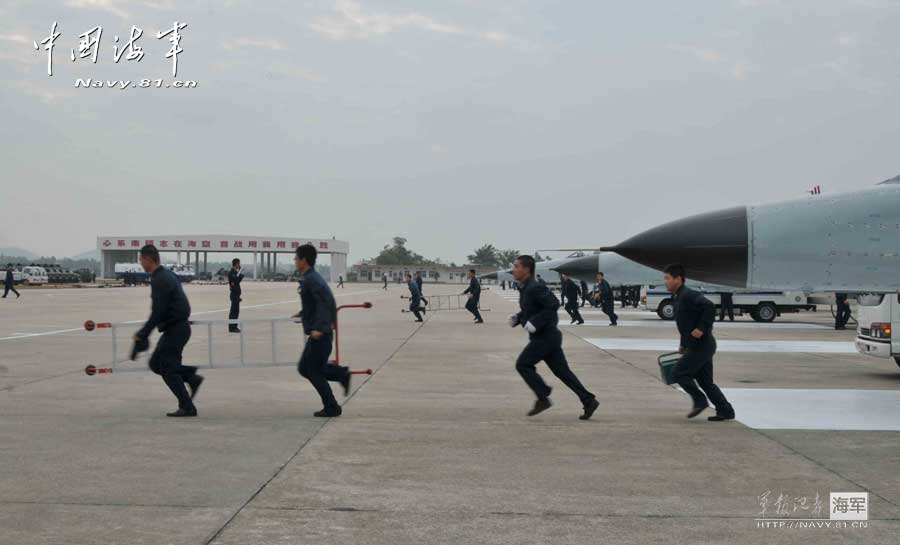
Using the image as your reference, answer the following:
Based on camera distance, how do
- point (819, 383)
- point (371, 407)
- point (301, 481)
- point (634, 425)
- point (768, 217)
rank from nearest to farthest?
point (301, 481) < point (634, 425) < point (371, 407) < point (768, 217) < point (819, 383)

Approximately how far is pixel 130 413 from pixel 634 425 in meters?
4.61

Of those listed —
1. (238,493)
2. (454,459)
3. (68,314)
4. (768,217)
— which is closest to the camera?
(238,493)

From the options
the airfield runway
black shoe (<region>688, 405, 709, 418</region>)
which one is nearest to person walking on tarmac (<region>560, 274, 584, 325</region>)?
the airfield runway

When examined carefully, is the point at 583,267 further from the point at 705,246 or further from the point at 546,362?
the point at 546,362

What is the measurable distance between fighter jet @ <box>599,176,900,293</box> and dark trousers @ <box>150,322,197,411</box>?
17.2 feet

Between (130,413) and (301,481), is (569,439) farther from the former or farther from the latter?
(130,413)

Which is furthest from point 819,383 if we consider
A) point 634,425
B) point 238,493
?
point 238,493

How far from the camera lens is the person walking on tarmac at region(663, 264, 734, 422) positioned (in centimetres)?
777

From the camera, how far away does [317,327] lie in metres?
7.64

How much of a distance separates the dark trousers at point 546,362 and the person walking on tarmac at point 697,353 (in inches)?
34.7

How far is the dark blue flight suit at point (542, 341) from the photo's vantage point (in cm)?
777

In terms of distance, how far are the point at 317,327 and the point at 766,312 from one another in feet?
73.6

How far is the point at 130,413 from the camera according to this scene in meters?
8.03

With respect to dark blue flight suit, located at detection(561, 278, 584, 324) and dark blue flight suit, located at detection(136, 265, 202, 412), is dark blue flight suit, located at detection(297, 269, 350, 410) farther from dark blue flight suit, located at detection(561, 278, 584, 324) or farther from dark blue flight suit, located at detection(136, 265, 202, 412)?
dark blue flight suit, located at detection(561, 278, 584, 324)
